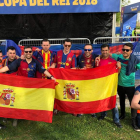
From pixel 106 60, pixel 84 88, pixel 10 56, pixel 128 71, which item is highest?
pixel 10 56

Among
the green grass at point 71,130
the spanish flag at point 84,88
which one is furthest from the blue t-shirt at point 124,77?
the green grass at point 71,130

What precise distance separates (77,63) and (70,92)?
91 cm

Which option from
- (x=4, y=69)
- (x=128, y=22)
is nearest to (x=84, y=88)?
(x=4, y=69)

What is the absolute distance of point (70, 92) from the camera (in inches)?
172

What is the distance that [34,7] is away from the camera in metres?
9.27

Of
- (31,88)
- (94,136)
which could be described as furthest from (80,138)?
(31,88)

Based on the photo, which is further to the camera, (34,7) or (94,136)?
(34,7)

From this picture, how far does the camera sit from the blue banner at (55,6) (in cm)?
915

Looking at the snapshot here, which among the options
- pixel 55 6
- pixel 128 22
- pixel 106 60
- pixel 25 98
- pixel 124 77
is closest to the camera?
pixel 25 98

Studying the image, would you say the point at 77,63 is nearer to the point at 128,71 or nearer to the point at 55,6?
the point at 128,71

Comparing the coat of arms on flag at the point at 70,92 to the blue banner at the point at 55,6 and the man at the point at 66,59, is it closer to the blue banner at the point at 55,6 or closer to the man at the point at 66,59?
the man at the point at 66,59

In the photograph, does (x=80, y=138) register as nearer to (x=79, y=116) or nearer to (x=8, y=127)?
(x=79, y=116)

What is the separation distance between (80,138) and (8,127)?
1991 millimetres

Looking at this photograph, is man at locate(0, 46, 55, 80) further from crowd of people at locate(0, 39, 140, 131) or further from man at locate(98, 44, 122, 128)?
man at locate(98, 44, 122, 128)
